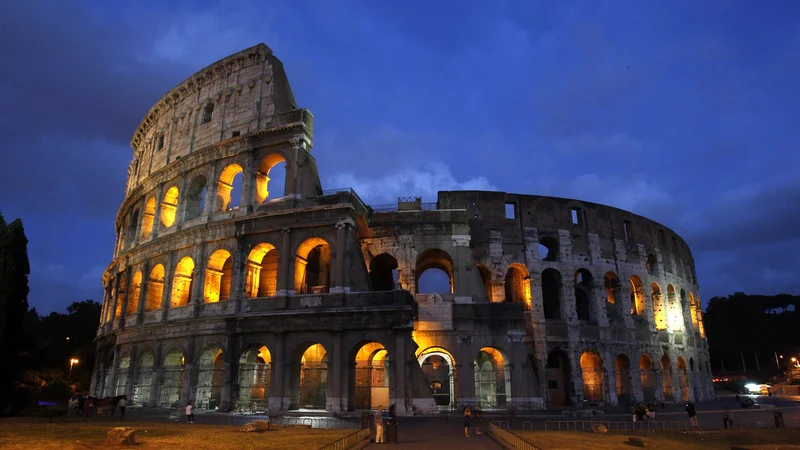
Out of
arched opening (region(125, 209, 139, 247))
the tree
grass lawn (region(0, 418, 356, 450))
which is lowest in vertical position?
grass lawn (region(0, 418, 356, 450))

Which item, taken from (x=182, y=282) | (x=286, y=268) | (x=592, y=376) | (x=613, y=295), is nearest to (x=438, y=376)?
(x=592, y=376)

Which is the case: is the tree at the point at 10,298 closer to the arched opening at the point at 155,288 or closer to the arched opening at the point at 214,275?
the arched opening at the point at 155,288

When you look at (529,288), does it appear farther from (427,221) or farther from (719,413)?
(719,413)

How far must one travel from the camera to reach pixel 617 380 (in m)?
30.0

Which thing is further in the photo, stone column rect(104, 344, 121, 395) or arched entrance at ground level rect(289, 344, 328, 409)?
stone column rect(104, 344, 121, 395)

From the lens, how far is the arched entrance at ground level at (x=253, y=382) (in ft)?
74.9

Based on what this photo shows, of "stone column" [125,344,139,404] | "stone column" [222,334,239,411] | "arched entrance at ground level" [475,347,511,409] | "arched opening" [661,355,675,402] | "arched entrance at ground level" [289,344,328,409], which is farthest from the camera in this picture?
"arched opening" [661,355,675,402]

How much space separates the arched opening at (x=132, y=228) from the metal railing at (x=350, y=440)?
79.3 feet

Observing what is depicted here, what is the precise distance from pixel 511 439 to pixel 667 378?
2494cm

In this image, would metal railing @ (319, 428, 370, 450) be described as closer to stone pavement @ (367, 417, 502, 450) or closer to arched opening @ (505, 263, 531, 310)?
stone pavement @ (367, 417, 502, 450)

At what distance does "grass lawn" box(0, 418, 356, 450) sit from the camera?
1226 centimetres

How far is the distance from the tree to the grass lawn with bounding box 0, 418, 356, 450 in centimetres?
601

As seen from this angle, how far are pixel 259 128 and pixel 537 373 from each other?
1954 centimetres

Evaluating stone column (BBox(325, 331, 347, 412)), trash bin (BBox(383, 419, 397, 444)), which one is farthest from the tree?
trash bin (BBox(383, 419, 397, 444))
